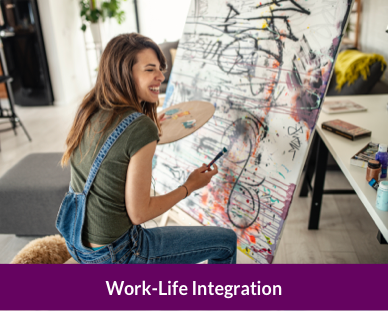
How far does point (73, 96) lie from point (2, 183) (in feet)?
11.3

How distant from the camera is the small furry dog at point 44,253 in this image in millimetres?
1403

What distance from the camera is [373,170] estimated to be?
116 centimetres

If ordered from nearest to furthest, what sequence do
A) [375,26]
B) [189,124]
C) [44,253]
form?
[189,124], [44,253], [375,26]

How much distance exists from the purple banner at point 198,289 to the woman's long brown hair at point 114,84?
1.43 ft

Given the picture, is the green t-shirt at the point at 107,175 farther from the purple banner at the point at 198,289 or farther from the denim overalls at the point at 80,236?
the purple banner at the point at 198,289

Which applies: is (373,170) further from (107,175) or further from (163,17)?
(163,17)

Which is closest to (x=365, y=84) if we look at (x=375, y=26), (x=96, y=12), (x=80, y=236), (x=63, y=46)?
(x=375, y=26)

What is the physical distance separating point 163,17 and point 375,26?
4.70 meters

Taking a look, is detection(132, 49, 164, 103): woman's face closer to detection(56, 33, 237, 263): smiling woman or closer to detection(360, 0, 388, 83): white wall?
detection(56, 33, 237, 263): smiling woman

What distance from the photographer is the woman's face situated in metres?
1.04

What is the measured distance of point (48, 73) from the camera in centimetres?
472

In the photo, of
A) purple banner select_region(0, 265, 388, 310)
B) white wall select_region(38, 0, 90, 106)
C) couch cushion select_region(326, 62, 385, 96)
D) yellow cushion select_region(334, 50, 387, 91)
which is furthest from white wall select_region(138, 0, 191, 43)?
purple banner select_region(0, 265, 388, 310)

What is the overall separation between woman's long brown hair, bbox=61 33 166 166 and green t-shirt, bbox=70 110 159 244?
0.03 m

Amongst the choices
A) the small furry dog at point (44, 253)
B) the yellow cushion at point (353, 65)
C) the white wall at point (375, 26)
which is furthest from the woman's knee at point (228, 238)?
the yellow cushion at point (353, 65)
